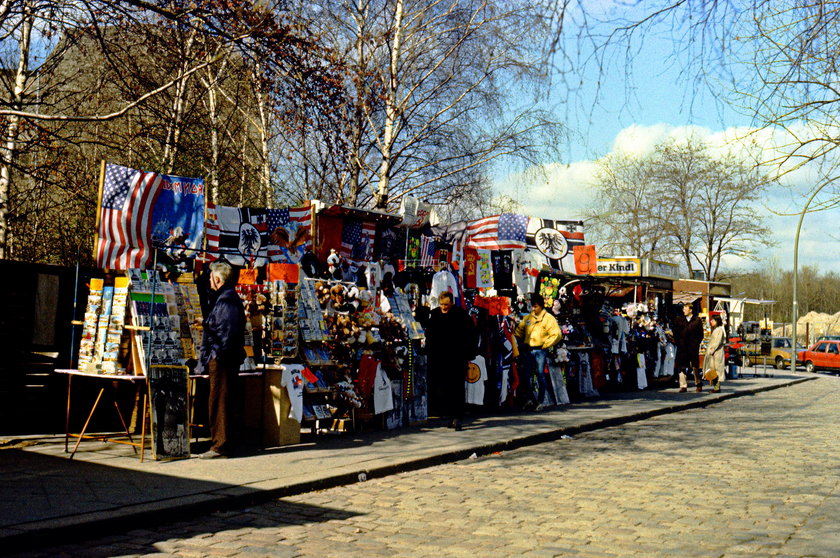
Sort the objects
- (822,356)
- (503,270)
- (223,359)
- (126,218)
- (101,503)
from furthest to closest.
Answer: (822,356) < (503,270) < (126,218) < (223,359) < (101,503)

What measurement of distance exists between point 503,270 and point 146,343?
29.1 ft

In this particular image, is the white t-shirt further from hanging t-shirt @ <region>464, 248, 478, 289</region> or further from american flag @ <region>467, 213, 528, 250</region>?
american flag @ <region>467, 213, 528, 250</region>

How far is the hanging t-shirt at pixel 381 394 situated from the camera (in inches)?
486

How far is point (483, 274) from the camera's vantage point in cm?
1625

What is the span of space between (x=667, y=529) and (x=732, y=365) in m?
27.3

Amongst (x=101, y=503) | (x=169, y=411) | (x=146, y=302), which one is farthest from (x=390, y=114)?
(x=101, y=503)

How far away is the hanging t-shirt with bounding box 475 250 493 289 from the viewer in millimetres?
16203

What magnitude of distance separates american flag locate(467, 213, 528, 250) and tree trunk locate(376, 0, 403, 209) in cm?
783

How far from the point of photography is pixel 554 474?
32.2ft

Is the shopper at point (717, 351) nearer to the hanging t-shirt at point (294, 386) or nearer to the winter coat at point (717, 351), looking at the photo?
the winter coat at point (717, 351)

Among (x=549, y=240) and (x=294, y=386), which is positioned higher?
(x=549, y=240)

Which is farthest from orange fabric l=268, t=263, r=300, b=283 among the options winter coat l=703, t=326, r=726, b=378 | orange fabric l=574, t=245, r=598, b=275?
winter coat l=703, t=326, r=726, b=378

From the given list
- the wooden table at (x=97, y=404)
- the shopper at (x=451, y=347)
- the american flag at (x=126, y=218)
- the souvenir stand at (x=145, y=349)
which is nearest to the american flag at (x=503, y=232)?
the shopper at (x=451, y=347)

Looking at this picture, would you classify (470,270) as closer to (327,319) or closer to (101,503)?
(327,319)
